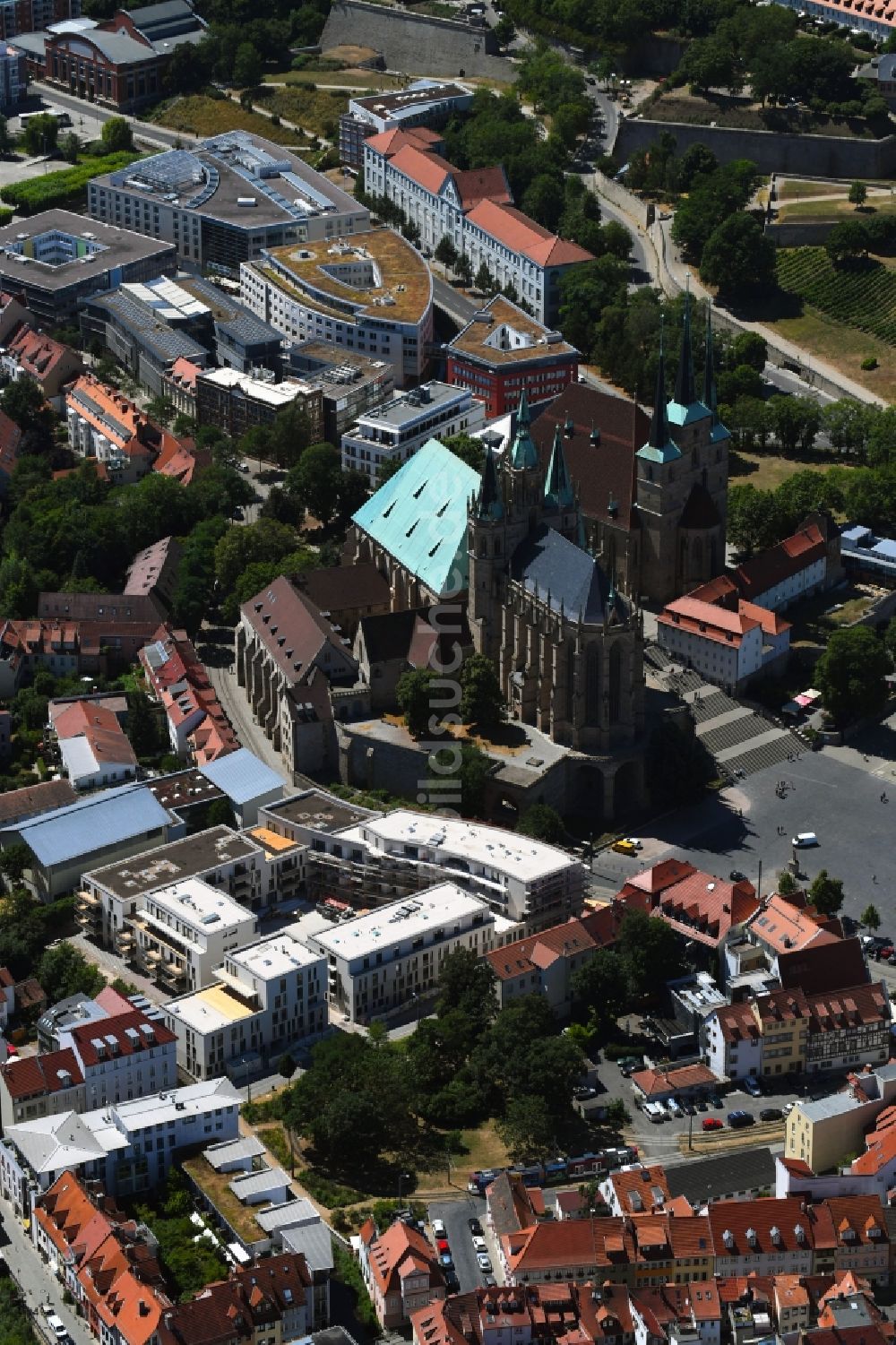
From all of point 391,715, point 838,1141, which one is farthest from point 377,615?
point 838,1141

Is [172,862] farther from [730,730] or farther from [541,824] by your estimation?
[730,730]

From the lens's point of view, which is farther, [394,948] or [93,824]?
[93,824]

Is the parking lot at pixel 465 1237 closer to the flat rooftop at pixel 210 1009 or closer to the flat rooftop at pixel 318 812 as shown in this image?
the flat rooftop at pixel 210 1009

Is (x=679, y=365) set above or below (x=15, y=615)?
above

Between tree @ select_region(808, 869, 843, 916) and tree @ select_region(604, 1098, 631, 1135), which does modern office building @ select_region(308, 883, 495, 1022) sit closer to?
tree @ select_region(604, 1098, 631, 1135)

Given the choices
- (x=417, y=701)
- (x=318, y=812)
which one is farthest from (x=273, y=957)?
(x=417, y=701)

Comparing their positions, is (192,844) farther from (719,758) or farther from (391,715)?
(719,758)

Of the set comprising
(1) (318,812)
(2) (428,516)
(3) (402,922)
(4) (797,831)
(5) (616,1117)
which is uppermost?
(2) (428,516)
